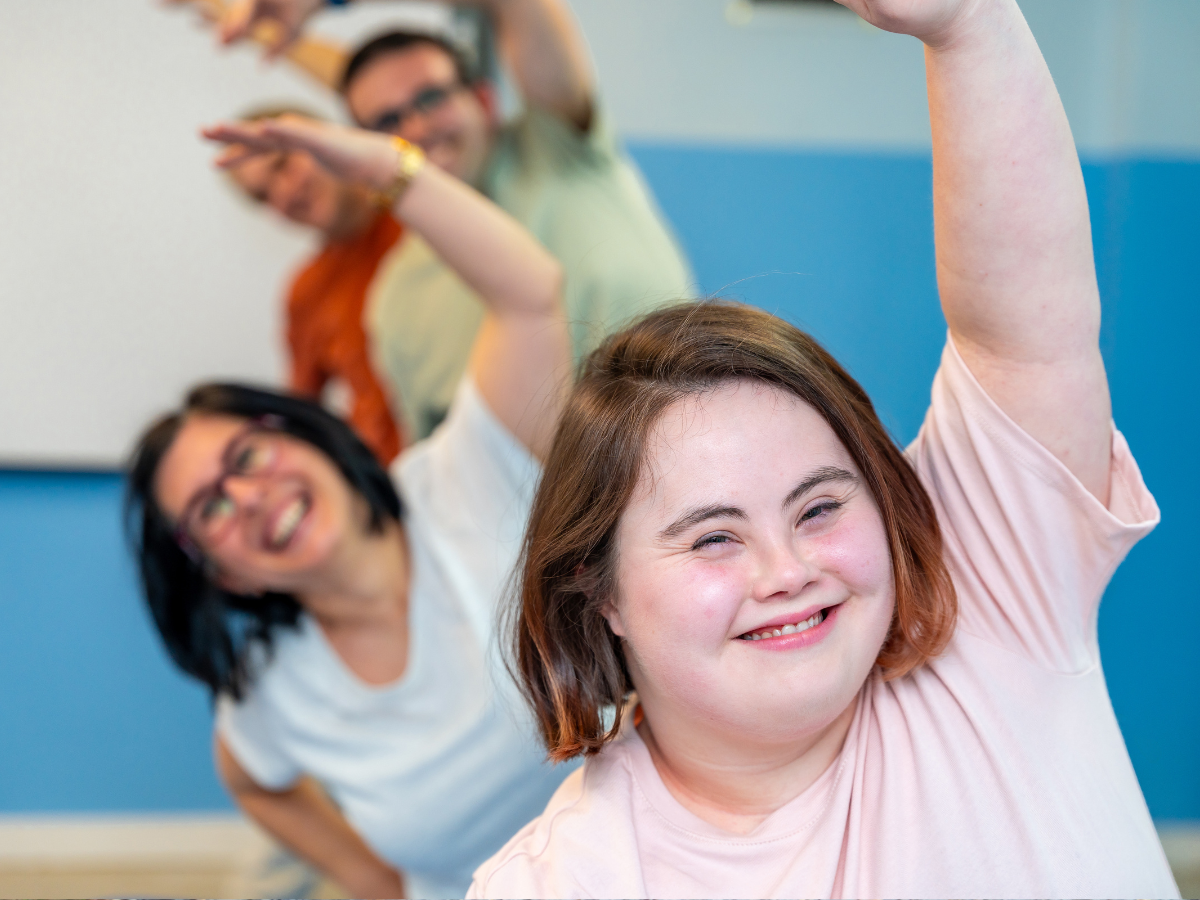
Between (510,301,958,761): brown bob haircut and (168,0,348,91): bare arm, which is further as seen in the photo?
(168,0,348,91): bare arm

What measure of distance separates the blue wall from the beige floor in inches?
1.8

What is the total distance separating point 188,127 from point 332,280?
0.52 meters

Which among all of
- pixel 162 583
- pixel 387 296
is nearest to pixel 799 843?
pixel 162 583

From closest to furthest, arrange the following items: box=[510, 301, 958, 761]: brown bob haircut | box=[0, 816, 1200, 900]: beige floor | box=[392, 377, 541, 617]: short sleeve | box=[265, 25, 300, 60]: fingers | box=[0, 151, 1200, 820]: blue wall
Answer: box=[510, 301, 958, 761]: brown bob haircut
box=[392, 377, 541, 617]: short sleeve
box=[265, 25, 300, 60]: fingers
box=[0, 151, 1200, 820]: blue wall
box=[0, 816, 1200, 900]: beige floor

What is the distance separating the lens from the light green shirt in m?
1.59

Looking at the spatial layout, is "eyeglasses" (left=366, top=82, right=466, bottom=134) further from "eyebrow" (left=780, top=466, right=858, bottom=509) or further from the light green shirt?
"eyebrow" (left=780, top=466, right=858, bottom=509)

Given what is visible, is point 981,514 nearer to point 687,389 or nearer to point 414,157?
point 687,389

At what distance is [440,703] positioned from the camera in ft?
4.75

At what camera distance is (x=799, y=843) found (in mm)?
771

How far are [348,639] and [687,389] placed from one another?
912 millimetres

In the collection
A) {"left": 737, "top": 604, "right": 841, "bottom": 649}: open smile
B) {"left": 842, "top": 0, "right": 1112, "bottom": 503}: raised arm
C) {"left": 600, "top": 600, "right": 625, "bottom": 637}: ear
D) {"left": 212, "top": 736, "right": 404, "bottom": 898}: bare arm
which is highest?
{"left": 842, "top": 0, "right": 1112, "bottom": 503}: raised arm

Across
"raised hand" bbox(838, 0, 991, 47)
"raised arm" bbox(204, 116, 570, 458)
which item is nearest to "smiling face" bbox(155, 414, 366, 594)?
"raised arm" bbox(204, 116, 570, 458)

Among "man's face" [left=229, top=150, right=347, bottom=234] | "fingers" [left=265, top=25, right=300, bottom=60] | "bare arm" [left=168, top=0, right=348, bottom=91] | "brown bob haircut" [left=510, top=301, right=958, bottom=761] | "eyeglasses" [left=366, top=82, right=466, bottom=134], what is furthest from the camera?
"bare arm" [left=168, top=0, right=348, bottom=91]

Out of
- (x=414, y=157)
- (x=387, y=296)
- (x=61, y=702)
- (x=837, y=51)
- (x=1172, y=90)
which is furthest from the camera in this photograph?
(x=61, y=702)
